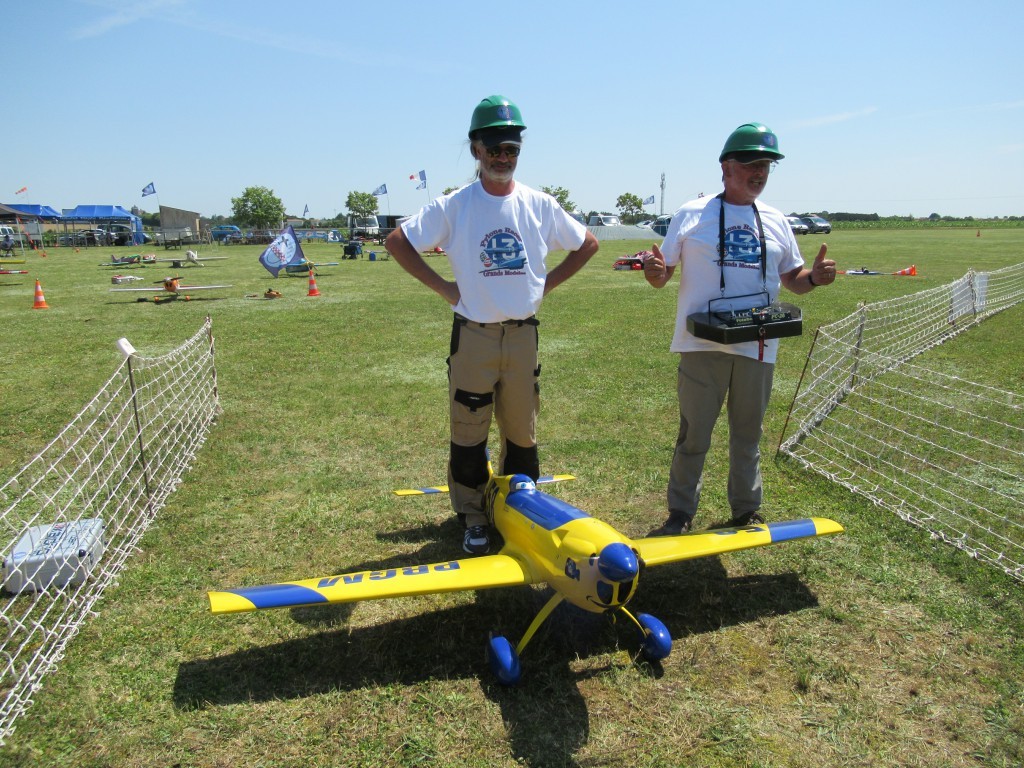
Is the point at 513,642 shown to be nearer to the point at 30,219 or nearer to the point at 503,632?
the point at 503,632

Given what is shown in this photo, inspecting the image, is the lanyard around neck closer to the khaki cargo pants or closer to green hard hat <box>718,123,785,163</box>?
green hard hat <box>718,123,785,163</box>

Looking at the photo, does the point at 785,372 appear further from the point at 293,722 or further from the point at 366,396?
the point at 293,722

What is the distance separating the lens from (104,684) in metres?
3.16

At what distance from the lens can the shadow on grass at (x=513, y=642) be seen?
305 centimetres

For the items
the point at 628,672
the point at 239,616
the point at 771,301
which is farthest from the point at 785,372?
the point at 239,616

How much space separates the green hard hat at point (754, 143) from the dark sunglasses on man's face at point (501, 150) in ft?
4.25

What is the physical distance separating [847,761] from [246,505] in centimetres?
428

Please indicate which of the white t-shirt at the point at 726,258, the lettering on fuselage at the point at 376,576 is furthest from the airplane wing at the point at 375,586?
the white t-shirt at the point at 726,258

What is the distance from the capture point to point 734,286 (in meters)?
3.99

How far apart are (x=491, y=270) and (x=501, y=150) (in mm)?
676

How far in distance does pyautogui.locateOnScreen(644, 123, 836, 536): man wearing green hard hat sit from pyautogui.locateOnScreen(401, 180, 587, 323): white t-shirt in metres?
0.73

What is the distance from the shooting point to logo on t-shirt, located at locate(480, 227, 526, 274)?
382cm

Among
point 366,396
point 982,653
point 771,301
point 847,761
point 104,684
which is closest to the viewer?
point 847,761

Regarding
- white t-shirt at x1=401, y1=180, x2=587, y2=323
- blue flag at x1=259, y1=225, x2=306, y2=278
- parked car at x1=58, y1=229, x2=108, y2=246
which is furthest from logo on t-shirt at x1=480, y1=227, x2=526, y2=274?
parked car at x1=58, y1=229, x2=108, y2=246
